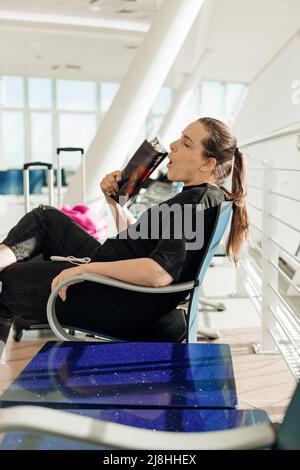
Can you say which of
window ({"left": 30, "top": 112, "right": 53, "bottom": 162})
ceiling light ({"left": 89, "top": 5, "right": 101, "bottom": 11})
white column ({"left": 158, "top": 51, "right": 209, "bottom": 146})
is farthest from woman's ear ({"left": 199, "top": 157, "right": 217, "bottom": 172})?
window ({"left": 30, "top": 112, "right": 53, "bottom": 162})

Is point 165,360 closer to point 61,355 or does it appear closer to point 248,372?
point 61,355

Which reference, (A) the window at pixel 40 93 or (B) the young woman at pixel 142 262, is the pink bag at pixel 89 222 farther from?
(A) the window at pixel 40 93

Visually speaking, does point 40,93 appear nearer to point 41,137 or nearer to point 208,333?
point 41,137

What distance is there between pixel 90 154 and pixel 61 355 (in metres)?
2.99

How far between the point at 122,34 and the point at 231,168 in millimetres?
7568

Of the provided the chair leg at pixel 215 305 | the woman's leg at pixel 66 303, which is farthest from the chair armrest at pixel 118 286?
the chair leg at pixel 215 305

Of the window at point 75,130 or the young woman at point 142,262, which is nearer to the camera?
the young woman at point 142,262

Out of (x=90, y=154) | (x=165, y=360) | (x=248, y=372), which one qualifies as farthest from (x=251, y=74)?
(x=165, y=360)

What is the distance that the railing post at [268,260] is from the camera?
2385mm

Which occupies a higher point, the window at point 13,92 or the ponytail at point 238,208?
the window at point 13,92

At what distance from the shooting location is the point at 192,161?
1.64m

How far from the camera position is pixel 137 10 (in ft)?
25.5

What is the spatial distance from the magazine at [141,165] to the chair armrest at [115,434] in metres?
1.27

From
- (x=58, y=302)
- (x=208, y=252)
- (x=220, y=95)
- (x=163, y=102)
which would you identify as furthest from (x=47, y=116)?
(x=208, y=252)
